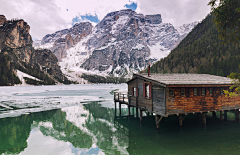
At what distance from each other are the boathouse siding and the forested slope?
2519 inches

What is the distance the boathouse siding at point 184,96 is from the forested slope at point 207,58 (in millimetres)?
63987

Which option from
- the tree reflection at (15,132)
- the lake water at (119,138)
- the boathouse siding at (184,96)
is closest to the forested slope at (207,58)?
the boathouse siding at (184,96)

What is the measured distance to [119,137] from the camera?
20.7 m

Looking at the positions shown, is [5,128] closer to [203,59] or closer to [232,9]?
[232,9]

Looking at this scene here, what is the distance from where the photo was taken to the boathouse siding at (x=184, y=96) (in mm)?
19453

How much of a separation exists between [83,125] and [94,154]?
1142 cm

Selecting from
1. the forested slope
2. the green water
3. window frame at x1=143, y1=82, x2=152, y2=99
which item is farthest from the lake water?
the forested slope

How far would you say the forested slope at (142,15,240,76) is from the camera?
81.0 metres

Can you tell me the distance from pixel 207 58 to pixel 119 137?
104 metres

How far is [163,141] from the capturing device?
18.7m

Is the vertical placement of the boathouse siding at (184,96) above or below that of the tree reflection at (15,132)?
above

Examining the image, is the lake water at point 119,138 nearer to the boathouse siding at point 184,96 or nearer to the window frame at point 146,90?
the boathouse siding at point 184,96

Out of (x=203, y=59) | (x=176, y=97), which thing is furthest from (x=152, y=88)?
(x=203, y=59)

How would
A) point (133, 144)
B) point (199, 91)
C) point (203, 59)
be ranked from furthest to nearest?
point (203, 59), point (199, 91), point (133, 144)
